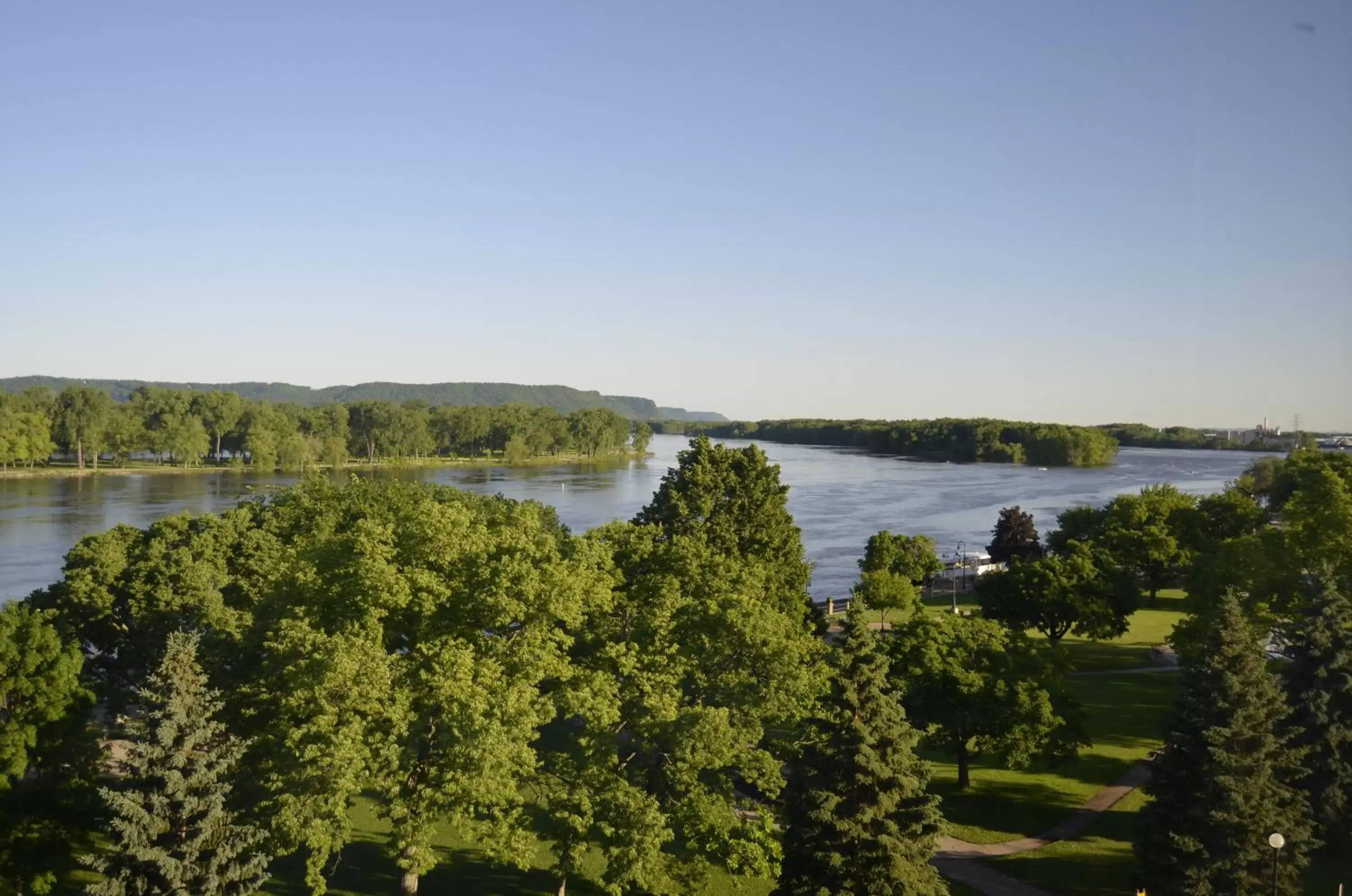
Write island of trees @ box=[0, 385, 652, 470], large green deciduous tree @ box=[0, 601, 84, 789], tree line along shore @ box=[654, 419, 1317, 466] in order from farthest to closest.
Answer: tree line along shore @ box=[654, 419, 1317, 466] → island of trees @ box=[0, 385, 652, 470] → large green deciduous tree @ box=[0, 601, 84, 789]

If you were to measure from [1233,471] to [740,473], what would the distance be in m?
129

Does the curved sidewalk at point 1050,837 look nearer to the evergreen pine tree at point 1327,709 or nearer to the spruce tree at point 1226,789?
the spruce tree at point 1226,789

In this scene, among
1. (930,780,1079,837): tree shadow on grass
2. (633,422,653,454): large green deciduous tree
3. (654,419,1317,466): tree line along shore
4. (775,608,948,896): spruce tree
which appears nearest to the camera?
(775,608,948,896): spruce tree

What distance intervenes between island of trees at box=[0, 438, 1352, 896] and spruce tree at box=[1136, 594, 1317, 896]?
55 mm

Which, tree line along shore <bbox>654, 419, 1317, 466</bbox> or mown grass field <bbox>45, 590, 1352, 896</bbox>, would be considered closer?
mown grass field <bbox>45, 590, 1352, 896</bbox>

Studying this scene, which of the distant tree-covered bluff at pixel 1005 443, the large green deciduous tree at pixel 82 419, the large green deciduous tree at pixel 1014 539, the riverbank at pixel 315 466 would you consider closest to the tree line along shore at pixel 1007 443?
the distant tree-covered bluff at pixel 1005 443

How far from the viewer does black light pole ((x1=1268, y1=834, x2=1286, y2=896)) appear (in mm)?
14625

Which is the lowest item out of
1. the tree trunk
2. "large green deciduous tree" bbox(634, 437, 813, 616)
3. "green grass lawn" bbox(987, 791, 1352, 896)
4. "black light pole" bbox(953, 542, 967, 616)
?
"green grass lawn" bbox(987, 791, 1352, 896)

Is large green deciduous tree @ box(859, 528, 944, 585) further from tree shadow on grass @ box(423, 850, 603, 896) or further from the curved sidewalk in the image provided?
tree shadow on grass @ box(423, 850, 603, 896)

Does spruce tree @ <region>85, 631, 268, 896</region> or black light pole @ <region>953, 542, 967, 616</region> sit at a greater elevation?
spruce tree @ <region>85, 631, 268, 896</region>

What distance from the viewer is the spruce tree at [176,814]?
14930mm

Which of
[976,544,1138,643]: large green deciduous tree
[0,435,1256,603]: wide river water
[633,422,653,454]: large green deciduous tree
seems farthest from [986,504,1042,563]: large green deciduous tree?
[633,422,653,454]: large green deciduous tree

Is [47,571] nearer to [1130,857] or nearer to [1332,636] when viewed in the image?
[1130,857]

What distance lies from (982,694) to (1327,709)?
6.86 metres
